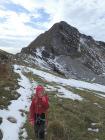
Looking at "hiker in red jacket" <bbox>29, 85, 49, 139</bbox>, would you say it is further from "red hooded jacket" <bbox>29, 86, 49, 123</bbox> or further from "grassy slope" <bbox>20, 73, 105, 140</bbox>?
"grassy slope" <bbox>20, 73, 105, 140</bbox>

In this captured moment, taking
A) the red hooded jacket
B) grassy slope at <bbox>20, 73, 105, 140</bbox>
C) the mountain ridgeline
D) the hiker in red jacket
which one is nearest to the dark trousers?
the hiker in red jacket

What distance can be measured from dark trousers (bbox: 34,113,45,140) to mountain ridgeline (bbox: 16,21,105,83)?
8726cm

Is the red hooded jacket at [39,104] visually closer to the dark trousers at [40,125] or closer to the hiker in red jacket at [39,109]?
the hiker in red jacket at [39,109]

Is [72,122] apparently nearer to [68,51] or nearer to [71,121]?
[71,121]

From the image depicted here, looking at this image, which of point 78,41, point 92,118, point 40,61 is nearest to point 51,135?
point 92,118

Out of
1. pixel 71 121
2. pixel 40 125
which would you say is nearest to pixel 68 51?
pixel 71 121

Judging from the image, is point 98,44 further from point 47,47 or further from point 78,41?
point 47,47

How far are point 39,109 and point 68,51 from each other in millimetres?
110482

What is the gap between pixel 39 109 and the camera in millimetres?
15016

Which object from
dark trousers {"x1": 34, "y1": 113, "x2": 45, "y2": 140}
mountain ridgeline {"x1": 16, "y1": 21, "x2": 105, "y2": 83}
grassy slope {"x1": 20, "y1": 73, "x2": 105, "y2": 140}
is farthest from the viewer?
mountain ridgeline {"x1": 16, "y1": 21, "x2": 105, "y2": 83}

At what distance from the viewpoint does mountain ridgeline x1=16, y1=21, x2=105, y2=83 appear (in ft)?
362

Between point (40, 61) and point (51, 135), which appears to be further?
point (40, 61)

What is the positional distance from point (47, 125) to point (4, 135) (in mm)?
2244

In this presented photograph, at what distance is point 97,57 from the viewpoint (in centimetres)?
13325
